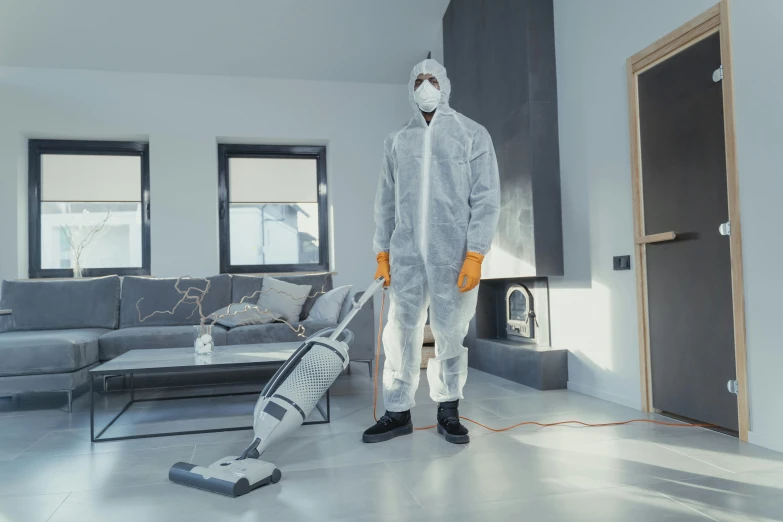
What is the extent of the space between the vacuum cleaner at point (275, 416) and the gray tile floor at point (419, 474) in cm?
5

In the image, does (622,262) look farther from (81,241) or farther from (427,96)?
(81,241)

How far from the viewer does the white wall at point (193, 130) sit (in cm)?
491

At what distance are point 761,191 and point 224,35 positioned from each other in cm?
407

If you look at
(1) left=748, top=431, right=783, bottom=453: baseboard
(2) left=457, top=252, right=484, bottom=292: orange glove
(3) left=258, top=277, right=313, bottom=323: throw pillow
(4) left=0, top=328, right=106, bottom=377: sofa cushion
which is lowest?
(1) left=748, top=431, right=783, bottom=453: baseboard

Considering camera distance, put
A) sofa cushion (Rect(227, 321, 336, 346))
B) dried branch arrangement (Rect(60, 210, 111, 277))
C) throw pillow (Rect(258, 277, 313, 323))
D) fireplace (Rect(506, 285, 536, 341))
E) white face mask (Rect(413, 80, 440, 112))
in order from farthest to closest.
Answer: dried branch arrangement (Rect(60, 210, 111, 277)) → throw pillow (Rect(258, 277, 313, 323)) → fireplace (Rect(506, 285, 536, 341)) → sofa cushion (Rect(227, 321, 336, 346)) → white face mask (Rect(413, 80, 440, 112))

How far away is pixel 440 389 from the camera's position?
2.56 meters

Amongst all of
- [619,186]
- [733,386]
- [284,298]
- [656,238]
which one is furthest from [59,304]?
[733,386]

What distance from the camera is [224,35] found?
15.9 feet

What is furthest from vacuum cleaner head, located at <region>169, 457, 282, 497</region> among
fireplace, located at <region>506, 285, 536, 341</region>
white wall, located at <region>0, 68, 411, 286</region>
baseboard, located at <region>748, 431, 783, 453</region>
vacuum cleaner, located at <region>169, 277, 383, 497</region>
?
white wall, located at <region>0, 68, 411, 286</region>

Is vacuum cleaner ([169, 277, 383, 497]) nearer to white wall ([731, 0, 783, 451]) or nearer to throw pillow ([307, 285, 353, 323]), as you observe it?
white wall ([731, 0, 783, 451])

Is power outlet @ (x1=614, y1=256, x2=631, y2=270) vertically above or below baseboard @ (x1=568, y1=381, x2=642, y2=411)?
above

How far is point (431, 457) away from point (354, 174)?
3.59 m

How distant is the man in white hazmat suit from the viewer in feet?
7.99

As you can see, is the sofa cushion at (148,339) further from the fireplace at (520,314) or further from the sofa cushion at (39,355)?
the fireplace at (520,314)
